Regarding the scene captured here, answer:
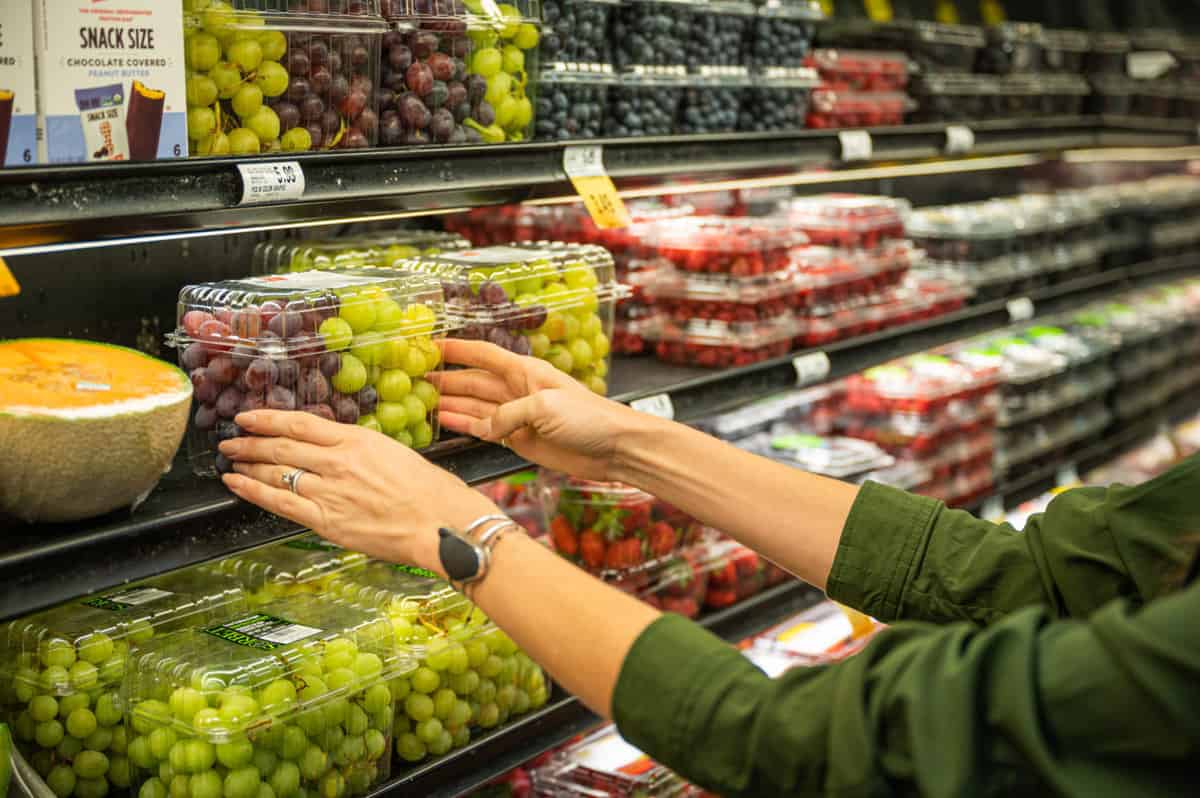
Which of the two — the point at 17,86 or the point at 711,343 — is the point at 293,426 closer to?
the point at 17,86

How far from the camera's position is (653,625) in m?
1.17

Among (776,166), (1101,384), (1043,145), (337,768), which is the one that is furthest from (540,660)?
(1101,384)

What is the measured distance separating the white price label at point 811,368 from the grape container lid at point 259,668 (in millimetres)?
1146

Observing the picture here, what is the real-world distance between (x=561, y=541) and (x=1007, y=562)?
1.08 m

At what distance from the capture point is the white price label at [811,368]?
2.55 m

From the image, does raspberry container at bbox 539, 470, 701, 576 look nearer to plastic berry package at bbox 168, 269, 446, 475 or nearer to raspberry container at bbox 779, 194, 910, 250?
plastic berry package at bbox 168, 269, 446, 475

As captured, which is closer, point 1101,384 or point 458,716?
point 458,716

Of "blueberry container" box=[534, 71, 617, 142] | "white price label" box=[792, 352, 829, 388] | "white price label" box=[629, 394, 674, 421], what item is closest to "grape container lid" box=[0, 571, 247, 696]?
"white price label" box=[629, 394, 674, 421]

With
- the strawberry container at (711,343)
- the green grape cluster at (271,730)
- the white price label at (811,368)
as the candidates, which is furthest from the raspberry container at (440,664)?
the white price label at (811,368)

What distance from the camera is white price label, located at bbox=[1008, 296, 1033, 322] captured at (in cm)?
351

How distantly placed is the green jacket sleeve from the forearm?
3 centimetres

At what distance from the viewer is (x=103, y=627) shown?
161cm

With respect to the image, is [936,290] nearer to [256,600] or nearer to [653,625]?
[256,600]

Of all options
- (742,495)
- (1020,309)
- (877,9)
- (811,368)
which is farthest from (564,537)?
(877,9)
